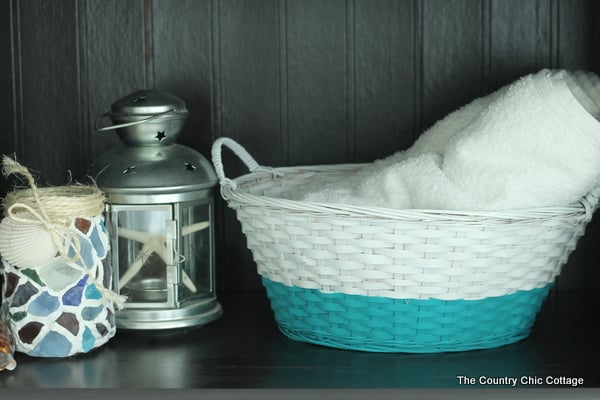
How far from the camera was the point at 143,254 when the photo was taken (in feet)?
4.62

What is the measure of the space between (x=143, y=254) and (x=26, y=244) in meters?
0.22

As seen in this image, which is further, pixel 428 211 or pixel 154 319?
pixel 154 319

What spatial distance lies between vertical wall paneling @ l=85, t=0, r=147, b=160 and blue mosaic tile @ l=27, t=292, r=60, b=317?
1.49 feet

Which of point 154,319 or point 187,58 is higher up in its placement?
point 187,58

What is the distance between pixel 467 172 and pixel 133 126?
0.52 metres

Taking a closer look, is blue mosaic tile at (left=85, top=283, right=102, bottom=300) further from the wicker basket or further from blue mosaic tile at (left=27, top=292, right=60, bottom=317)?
the wicker basket

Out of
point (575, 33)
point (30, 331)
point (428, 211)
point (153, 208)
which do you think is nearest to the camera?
point (428, 211)

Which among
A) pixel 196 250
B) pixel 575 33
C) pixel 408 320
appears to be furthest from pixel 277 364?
pixel 575 33

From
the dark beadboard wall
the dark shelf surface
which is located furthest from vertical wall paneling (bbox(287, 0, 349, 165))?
the dark shelf surface

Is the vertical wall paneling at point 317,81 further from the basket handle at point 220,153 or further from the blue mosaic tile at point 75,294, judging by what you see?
the blue mosaic tile at point 75,294

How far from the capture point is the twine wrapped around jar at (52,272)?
1231 millimetres

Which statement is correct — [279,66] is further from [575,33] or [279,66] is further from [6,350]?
[6,350]

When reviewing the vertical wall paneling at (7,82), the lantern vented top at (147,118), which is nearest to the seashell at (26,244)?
the lantern vented top at (147,118)

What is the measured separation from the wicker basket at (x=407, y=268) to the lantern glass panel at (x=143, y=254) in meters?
0.14
